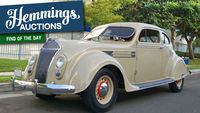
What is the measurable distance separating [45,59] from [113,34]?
2.25 metres

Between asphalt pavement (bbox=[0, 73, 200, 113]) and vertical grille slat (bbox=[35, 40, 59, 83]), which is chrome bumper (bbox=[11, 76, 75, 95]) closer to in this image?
vertical grille slat (bbox=[35, 40, 59, 83])

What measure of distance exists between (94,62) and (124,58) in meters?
1.23

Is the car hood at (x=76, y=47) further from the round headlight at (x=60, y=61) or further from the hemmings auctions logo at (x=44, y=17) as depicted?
the hemmings auctions logo at (x=44, y=17)

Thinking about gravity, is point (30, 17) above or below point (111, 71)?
above

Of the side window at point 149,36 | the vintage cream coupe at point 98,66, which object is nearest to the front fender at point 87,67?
the vintage cream coupe at point 98,66

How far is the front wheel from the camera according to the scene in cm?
822

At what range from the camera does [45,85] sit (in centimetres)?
809

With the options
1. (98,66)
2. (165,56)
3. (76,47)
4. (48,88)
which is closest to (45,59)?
(76,47)

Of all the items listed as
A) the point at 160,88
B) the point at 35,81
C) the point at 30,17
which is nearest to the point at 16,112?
the point at 35,81

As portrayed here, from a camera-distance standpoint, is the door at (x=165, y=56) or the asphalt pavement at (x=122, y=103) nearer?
the asphalt pavement at (x=122, y=103)

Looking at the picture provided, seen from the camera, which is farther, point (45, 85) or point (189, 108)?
point (189, 108)

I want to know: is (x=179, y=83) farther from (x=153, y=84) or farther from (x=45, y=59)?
(x=45, y=59)

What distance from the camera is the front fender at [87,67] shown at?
805 centimetres

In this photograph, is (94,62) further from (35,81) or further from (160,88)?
(160,88)
